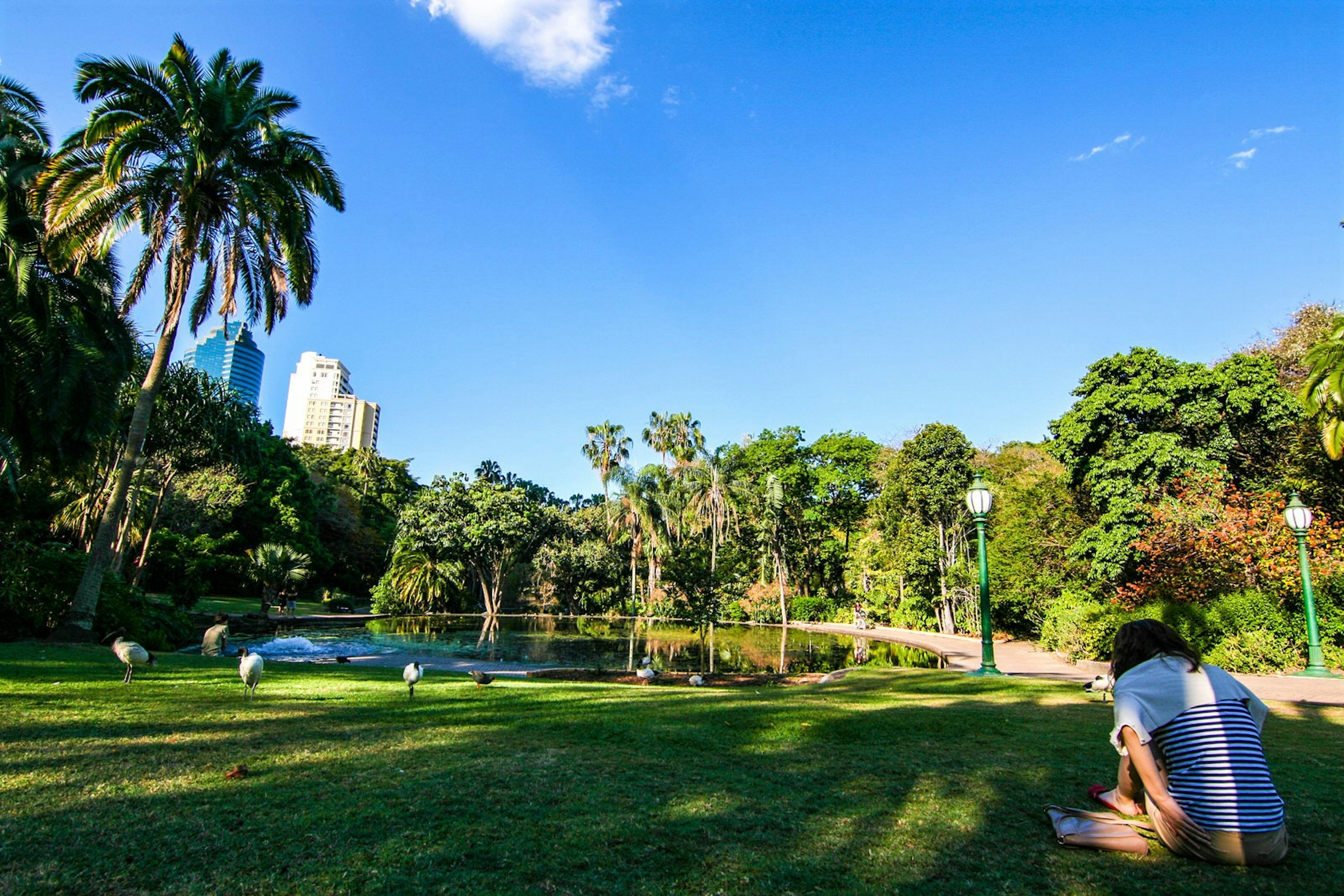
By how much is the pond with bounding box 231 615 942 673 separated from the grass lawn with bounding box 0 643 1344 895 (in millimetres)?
11234

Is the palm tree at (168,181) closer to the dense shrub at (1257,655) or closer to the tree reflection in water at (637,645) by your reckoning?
the tree reflection in water at (637,645)

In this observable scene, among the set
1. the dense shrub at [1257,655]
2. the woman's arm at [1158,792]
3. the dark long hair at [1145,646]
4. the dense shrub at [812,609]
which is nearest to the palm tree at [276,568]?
the dense shrub at [812,609]

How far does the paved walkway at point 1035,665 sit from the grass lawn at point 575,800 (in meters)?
4.27

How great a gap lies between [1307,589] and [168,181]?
23757 millimetres

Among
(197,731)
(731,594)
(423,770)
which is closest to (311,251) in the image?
(197,731)

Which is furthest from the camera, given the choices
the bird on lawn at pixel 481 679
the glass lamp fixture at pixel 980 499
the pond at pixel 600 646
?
the pond at pixel 600 646

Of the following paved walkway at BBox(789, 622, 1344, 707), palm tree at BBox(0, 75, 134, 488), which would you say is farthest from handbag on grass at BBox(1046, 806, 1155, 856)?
palm tree at BBox(0, 75, 134, 488)

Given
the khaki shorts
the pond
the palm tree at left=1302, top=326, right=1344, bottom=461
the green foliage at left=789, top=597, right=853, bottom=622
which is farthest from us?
the green foliage at left=789, top=597, right=853, bottom=622

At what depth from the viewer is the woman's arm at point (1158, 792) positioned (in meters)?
3.20

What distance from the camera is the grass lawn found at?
2.94 meters

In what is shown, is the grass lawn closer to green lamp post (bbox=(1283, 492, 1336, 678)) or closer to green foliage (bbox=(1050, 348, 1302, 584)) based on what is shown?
green lamp post (bbox=(1283, 492, 1336, 678))

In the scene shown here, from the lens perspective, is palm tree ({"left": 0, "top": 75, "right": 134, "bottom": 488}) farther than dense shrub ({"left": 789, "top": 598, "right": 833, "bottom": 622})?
No

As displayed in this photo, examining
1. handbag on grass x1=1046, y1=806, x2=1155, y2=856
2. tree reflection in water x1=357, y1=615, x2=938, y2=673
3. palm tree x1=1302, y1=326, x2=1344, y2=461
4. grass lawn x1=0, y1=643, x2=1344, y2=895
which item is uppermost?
palm tree x1=1302, y1=326, x2=1344, y2=461

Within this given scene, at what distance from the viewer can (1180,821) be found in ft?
10.6
